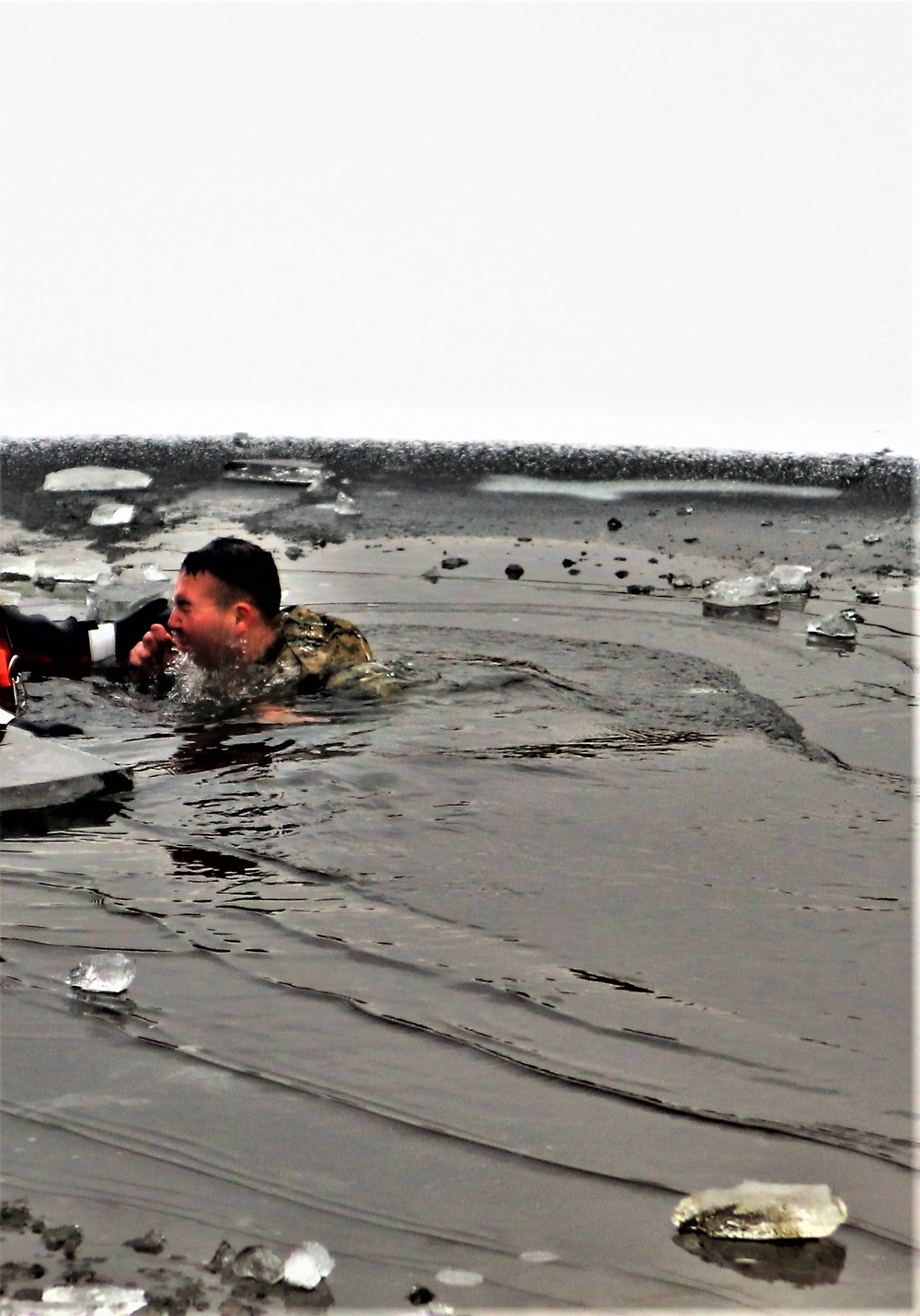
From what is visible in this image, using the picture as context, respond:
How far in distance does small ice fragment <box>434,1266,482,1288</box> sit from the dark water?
0.03 metres

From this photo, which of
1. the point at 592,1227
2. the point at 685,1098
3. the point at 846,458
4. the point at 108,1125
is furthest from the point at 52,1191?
the point at 846,458

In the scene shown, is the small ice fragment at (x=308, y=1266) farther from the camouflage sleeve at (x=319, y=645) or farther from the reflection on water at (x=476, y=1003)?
the camouflage sleeve at (x=319, y=645)

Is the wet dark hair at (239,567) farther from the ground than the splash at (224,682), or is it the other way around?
the wet dark hair at (239,567)

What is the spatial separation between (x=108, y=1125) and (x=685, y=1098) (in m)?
1.01

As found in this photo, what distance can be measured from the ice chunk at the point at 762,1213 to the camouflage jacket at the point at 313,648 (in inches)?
174

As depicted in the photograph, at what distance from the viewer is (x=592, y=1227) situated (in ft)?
7.86

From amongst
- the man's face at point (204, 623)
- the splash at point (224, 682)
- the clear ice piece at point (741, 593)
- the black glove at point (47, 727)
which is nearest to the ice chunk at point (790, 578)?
the clear ice piece at point (741, 593)

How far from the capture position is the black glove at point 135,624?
7.00 m

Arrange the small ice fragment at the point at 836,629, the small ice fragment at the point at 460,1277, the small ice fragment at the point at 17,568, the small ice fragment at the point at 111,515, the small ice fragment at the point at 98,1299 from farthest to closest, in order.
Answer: the small ice fragment at the point at 111,515 < the small ice fragment at the point at 17,568 < the small ice fragment at the point at 836,629 < the small ice fragment at the point at 460,1277 < the small ice fragment at the point at 98,1299

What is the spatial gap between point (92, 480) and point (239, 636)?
689cm

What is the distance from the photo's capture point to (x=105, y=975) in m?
3.29

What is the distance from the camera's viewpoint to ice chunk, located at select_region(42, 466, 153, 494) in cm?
1289

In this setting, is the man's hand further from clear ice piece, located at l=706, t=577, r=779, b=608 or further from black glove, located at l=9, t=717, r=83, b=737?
clear ice piece, located at l=706, t=577, r=779, b=608

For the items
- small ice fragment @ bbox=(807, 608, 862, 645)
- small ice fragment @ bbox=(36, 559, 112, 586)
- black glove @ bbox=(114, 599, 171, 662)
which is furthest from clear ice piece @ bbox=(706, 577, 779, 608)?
small ice fragment @ bbox=(36, 559, 112, 586)
